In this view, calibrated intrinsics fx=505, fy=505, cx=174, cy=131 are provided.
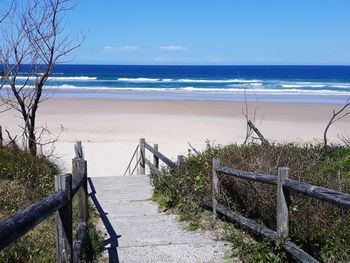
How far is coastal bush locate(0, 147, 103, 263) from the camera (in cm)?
477

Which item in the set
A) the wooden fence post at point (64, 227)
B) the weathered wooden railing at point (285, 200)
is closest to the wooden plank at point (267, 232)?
the weathered wooden railing at point (285, 200)

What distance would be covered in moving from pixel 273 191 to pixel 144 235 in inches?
67.0

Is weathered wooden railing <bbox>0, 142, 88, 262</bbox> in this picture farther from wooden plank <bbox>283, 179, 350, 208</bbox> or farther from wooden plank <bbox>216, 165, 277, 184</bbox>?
wooden plank <bbox>283, 179, 350, 208</bbox>

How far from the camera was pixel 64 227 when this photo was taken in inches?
155

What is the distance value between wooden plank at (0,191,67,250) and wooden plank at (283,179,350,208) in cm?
199

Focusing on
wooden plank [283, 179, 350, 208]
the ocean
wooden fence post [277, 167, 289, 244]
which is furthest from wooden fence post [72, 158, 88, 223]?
the ocean

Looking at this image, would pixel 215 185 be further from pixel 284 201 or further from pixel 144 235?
pixel 284 201

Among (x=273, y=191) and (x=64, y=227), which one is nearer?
(x=64, y=227)

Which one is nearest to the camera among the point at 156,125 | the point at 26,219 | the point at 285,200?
the point at 26,219

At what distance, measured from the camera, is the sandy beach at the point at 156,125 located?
15910 mm

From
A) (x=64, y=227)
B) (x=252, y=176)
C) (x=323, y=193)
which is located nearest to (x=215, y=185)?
(x=252, y=176)

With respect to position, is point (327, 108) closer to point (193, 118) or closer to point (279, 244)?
point (193, 118)

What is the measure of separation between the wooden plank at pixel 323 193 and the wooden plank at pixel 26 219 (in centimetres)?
199

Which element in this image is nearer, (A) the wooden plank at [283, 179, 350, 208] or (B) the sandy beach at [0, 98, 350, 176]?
(A) the wooden plank at [283, 179, 350, 208]
